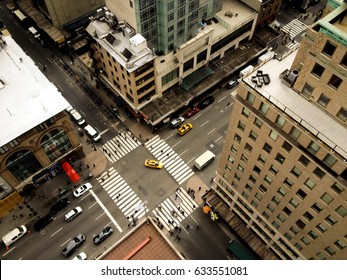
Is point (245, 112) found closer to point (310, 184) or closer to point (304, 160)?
point (304, 160)

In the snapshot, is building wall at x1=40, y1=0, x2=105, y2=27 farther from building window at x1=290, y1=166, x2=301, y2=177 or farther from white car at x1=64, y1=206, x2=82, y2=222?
building window at x1=290, y1=166, x2=301, y2=177

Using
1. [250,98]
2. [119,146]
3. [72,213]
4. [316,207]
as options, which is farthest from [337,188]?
[119,146]

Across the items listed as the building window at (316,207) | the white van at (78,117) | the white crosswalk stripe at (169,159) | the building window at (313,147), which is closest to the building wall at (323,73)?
the building window at (313,147)

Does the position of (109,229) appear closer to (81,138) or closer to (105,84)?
(81,138)

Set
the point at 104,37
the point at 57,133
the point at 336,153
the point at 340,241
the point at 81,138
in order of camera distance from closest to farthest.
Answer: the point at 336,153, the point at 340,241, the point at 57,133, the point at 104,37, the point at 81,138

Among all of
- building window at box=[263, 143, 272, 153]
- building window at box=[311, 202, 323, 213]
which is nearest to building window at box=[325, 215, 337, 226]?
building window at box=[311, 202, 323, 213]

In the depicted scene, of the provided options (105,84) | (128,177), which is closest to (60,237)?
(128,177)

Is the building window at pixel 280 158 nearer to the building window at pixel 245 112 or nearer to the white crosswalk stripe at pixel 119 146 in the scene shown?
the building window at pixel 245 112
